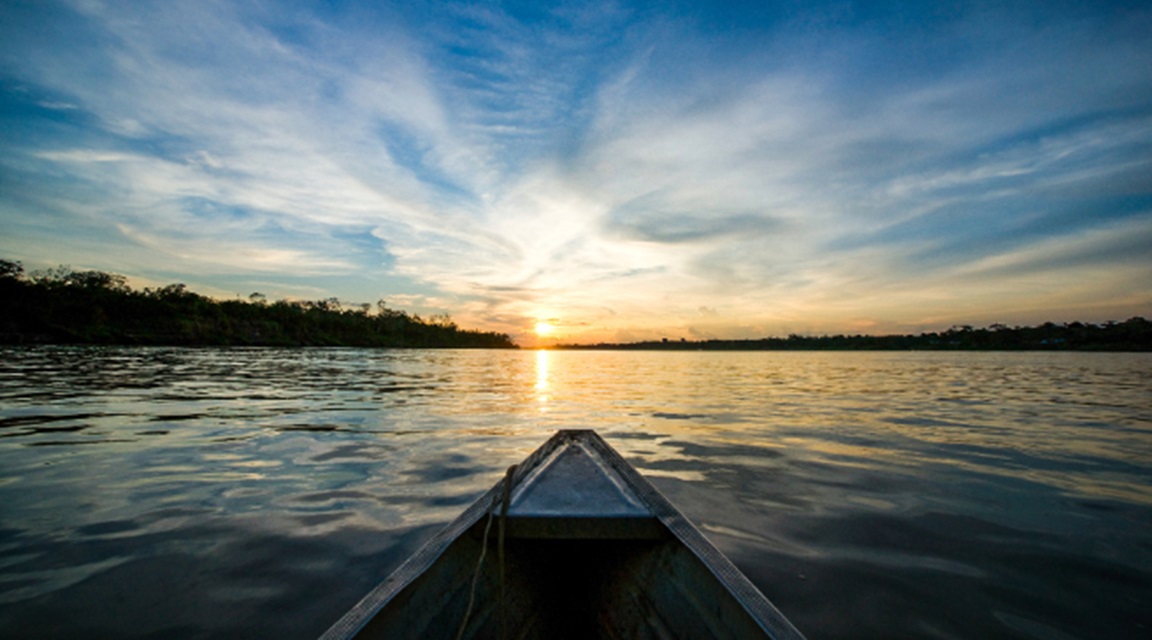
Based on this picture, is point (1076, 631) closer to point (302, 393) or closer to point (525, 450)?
point (525, 450)

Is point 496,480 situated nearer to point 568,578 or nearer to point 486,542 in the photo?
point 568,578

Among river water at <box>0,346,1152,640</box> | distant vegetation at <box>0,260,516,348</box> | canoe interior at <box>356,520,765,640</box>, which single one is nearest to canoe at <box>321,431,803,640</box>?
canoe interior at <box>356,520,765,640</box>

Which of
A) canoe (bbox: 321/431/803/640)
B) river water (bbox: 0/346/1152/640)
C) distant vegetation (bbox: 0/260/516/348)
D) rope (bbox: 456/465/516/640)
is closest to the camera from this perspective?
canoe (bbox: 321/431/803/640)

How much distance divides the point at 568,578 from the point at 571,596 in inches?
3.9

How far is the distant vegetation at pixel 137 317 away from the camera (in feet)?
162

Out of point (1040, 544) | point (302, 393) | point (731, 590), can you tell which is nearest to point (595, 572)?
point (731, 590)

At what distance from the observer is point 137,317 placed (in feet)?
196

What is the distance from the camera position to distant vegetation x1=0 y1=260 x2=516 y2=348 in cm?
4931

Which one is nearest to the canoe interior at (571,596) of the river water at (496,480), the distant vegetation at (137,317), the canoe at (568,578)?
the canoe at (568,578)

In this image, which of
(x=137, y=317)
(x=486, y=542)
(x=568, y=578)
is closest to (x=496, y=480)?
(x=568, y=578)

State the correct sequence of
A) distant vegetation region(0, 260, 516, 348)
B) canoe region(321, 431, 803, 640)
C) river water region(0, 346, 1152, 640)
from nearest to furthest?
canoe region(321, 431, 803, 640), river water region(0, 346, 1152, 640), distant vegetation region(0, 260, 516, 348)

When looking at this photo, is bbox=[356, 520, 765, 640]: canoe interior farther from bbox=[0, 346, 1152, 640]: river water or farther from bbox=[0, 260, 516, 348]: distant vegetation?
bbox=[0, 260, 516, 348]: distant vegetation

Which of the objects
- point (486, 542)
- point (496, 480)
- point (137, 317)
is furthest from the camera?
point (137, 317)

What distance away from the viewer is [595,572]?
106 inches
